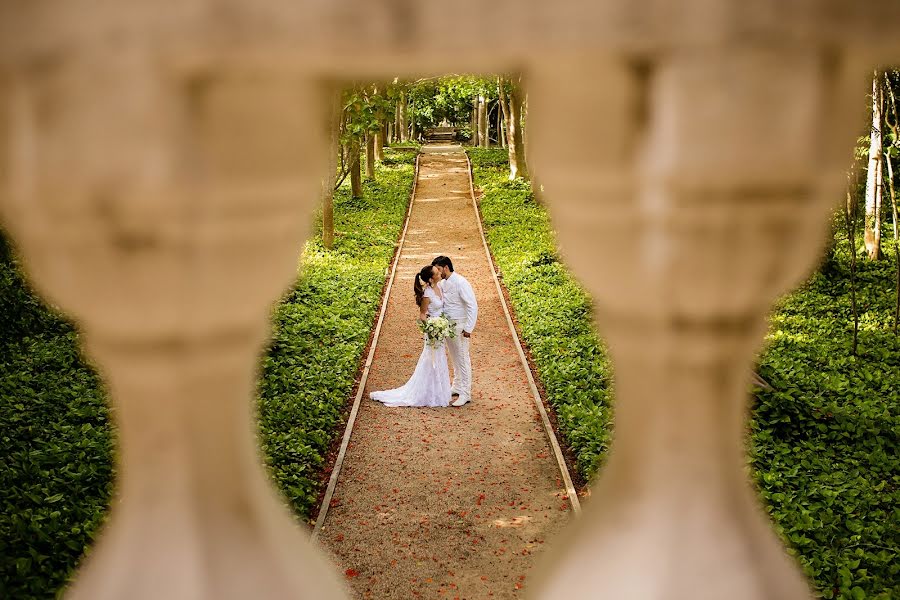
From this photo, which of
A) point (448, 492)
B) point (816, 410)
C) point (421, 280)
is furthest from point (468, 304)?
point (816, 410)

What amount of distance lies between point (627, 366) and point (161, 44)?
0.42m

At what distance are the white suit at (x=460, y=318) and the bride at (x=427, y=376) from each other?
0.37 ft

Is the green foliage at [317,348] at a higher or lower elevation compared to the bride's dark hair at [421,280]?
lower

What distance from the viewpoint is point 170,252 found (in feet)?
1.79

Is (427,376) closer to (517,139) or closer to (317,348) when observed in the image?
(317,348)

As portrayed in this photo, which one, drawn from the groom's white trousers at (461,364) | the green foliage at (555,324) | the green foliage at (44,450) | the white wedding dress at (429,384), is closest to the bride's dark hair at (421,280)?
the white wedding dress at (429,384)

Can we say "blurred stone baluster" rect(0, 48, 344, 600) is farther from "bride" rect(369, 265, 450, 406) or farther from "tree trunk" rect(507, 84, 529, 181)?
"tree trunk" rect(507, 84, 529, 181)

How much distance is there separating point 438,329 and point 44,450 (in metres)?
4.52

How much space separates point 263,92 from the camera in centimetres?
55

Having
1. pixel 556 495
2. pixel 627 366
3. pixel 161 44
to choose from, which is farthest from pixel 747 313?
pixel 556 495

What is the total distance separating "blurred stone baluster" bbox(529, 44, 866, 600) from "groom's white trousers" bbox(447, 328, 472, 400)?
9.23m

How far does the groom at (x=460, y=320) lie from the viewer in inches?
386

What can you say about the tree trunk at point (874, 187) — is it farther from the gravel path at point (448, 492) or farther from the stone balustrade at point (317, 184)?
the stone balustrade at point (317, 184)

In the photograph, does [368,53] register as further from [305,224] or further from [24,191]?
[24,191]
